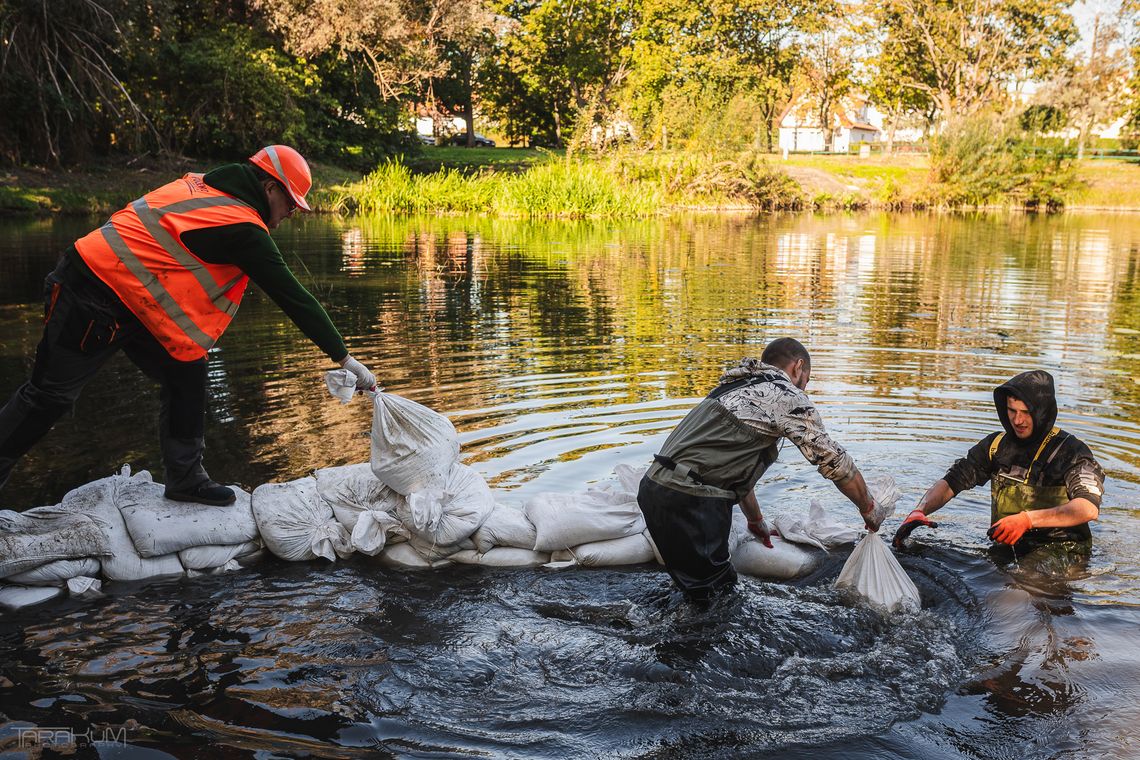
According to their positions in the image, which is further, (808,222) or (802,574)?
Result: (808,222)

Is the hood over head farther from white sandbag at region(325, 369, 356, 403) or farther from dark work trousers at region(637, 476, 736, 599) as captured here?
white sandbag at region(325, 369, 356, 403)

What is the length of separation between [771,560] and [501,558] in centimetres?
145

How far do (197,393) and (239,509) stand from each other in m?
0.66

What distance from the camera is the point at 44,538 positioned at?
4.50 metres

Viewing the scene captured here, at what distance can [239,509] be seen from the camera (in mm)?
4996

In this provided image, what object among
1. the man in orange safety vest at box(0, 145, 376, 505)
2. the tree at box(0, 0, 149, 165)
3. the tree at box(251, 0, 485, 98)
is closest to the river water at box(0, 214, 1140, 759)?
the man in orange safety vest at box(0, 145, 376, 505)

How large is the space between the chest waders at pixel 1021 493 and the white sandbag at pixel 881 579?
42.7 inches

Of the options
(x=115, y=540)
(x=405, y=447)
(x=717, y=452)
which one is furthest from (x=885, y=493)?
(x=115, y=540)

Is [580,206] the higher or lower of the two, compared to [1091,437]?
higher

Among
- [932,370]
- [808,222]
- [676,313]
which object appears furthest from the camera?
[808,222]

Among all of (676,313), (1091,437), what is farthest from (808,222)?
(1091,437)

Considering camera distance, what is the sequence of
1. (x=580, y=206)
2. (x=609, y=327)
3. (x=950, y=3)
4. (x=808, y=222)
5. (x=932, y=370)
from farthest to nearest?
(x=950, y=3)
(x=808, y=222)
(x=580, y=206)
(x=609, y=327)
(x=932, y=370)

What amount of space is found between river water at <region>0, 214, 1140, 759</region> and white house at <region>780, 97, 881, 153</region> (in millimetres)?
67557

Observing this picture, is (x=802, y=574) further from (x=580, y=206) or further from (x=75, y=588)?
(x=580, y=206)
